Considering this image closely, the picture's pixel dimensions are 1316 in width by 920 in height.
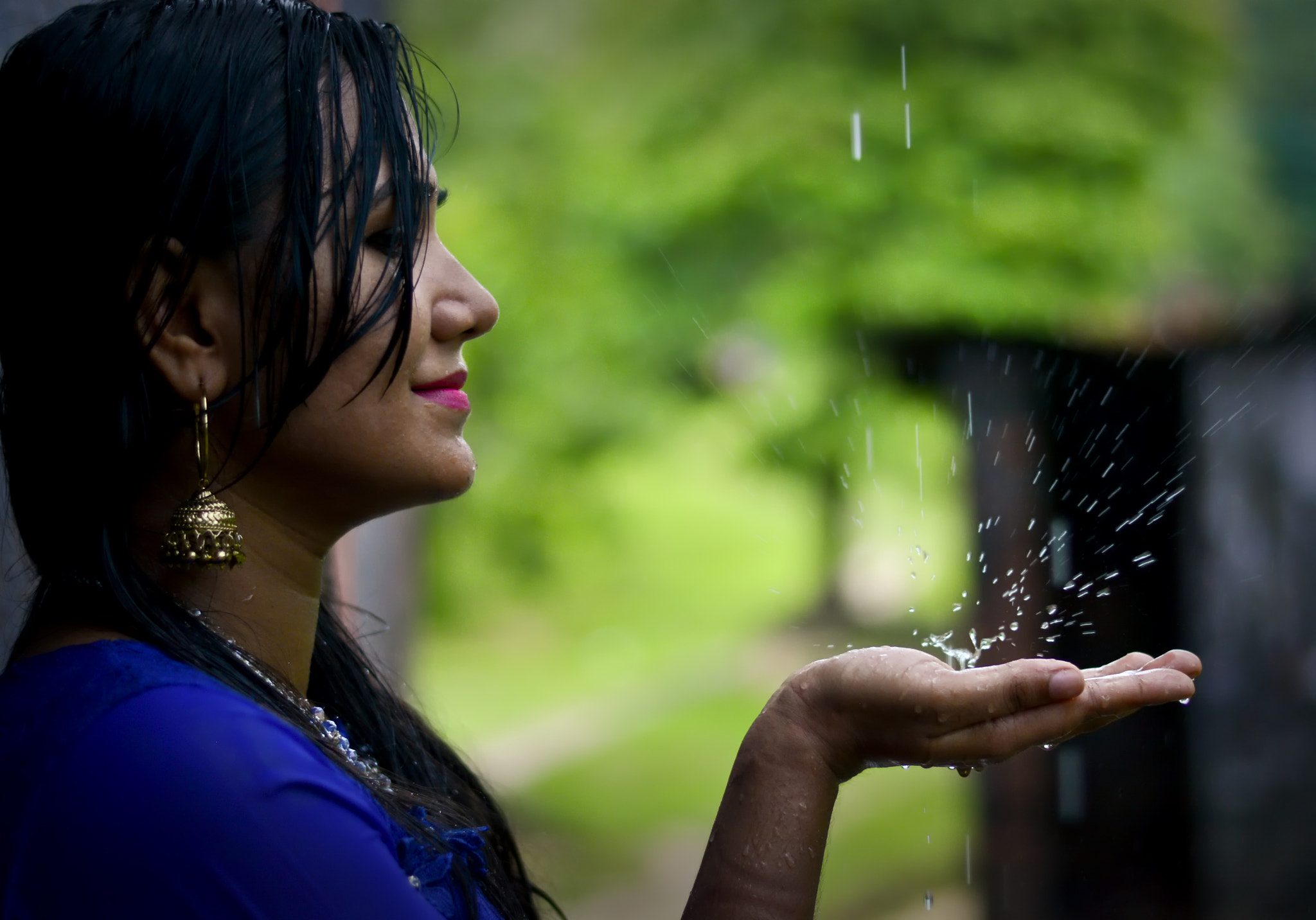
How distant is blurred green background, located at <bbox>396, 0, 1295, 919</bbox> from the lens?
6.74 m

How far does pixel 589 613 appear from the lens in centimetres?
1224

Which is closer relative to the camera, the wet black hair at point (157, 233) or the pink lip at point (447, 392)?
the wet black hair at point (157, 233)

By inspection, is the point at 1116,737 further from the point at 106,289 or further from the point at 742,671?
the point at 742,671

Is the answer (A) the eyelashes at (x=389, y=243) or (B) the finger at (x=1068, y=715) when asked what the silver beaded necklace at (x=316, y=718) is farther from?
(B) the finger at (x=1068, y=715)

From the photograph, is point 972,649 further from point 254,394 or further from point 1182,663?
point 254,394

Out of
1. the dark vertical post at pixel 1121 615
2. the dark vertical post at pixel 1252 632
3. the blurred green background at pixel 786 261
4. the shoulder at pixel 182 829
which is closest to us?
the shoulder at pixel 182 829

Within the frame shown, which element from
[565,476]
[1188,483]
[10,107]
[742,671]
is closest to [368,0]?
[10,107]

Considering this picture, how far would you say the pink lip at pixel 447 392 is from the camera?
1.45 metres

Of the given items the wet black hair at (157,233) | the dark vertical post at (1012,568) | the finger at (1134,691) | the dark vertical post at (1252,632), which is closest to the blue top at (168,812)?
the wet black hair at (157,233)

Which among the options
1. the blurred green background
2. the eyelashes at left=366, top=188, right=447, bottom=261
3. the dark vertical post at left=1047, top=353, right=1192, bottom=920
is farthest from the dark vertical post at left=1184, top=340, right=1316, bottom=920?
the eyelashes at left=366, top=188, right=447, bottom=261

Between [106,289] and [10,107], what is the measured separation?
26cm

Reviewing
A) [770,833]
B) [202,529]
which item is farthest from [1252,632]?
[202,529]

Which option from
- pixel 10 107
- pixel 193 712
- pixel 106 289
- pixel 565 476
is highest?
pixel 10 107

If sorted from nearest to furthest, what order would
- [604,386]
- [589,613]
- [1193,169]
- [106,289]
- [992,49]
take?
[106,289], [992,49], [1193,169], [604,386], [589,613]
